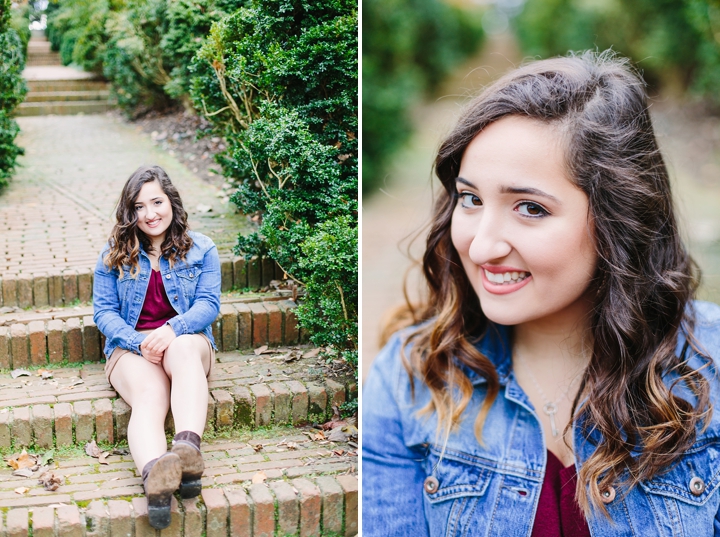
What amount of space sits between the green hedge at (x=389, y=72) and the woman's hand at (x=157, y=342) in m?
4.06

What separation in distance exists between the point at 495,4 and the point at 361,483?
1053 cm

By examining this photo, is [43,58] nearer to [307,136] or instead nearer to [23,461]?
[307,136]

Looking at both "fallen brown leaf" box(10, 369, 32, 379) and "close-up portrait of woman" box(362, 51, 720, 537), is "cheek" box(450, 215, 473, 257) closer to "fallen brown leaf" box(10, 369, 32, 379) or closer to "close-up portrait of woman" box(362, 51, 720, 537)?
"close-up portrait of woman" box(362, 51, 720, 537)

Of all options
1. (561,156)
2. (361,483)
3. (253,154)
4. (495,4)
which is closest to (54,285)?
(253,154)

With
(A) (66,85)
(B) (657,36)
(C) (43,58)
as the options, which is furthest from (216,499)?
(B) (657,36)

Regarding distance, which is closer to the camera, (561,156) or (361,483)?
(561,156)

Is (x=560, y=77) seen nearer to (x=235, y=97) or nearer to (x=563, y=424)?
(x=563, y=424)

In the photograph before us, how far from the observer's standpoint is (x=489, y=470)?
6.10 ft

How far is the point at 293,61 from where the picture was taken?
2.66 m

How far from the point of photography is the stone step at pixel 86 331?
8.85 feet

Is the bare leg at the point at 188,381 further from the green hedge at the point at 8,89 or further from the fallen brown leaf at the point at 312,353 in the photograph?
the green hedge at the point at 8,89

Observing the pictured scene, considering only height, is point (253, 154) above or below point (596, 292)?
above

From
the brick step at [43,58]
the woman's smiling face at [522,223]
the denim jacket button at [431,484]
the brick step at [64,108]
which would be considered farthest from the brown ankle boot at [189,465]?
the brick step at [64,108]

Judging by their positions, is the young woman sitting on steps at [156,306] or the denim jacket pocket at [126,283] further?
the denim jacket pocket at [126,283]
